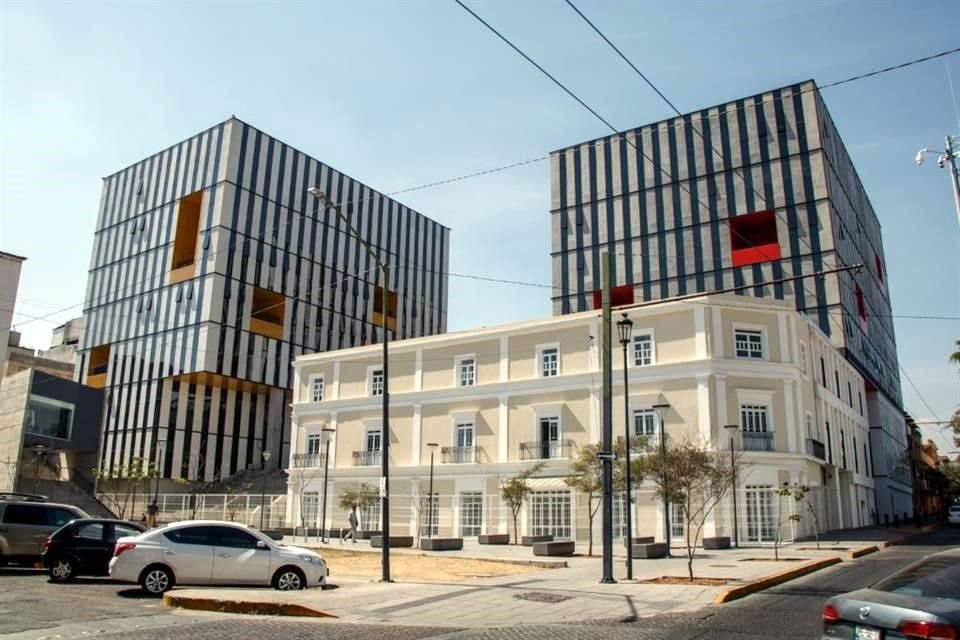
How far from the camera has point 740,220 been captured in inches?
2266

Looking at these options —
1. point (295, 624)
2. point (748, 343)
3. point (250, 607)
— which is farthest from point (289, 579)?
point (748, 343)

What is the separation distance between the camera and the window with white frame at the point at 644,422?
117 feet

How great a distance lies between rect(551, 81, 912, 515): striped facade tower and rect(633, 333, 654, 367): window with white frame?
16.9 meters

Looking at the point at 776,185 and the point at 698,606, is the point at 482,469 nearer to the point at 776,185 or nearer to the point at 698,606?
the point at 698,606

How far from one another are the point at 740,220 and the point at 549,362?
26346 millimetres

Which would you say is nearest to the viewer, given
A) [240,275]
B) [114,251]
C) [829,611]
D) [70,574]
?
[829,611]

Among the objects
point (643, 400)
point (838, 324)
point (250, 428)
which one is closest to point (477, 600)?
point (643, 400)

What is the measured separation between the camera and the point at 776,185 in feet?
182

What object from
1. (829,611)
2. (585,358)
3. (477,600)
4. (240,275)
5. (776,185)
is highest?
(776,185)

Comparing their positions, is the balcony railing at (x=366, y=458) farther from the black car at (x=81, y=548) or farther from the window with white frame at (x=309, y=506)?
the black car at (x=81, y=548)

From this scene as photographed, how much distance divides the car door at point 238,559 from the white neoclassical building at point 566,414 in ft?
65.3

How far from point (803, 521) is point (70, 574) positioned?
30.4 meters

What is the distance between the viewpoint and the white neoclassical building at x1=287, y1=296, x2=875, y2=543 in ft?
113

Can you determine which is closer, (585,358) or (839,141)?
(585,358)
